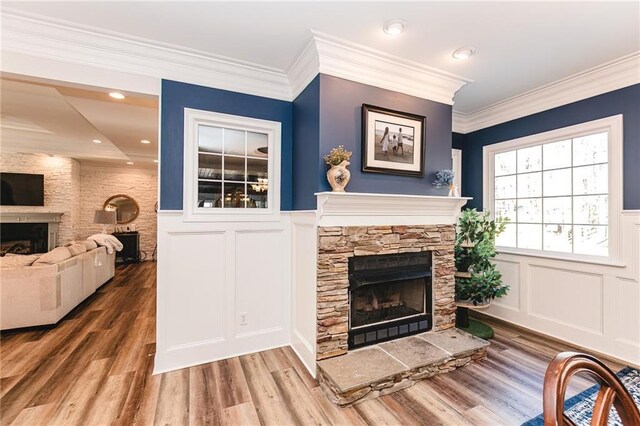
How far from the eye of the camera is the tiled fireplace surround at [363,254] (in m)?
2.29

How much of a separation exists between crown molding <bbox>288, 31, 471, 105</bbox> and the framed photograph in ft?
0.89

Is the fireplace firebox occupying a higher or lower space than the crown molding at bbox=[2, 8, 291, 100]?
lower

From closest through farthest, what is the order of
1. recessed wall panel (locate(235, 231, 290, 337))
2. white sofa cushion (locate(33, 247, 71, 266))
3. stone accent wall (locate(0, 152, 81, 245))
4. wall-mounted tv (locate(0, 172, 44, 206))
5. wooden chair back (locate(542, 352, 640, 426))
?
wooden chair back (locate(542, 352, 640, 426))
recessed wall panel (locate(235, 231, 290, 337))
white sofa cushion (locate(33, 247, 71, 266))
wall-mounted tv (locate(0, 172, 44, 206))
stone accent wall (locate(0, 152, 81, 245))

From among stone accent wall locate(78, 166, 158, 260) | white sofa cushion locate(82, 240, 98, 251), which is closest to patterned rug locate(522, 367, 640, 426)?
white sofa cushion locate(82, 240, 98, 251)

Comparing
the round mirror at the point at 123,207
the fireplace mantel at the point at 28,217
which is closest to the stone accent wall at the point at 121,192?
the round mirror at the point at 123,207

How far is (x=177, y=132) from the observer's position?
2607mm

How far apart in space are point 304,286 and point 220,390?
1060 millimetres

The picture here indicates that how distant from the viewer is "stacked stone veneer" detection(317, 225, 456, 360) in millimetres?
2477

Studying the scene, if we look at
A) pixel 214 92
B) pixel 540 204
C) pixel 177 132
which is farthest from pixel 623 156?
pixel 177 132

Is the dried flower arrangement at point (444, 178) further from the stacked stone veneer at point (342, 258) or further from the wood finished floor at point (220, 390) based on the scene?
the wood finished floor at point (220, 390)

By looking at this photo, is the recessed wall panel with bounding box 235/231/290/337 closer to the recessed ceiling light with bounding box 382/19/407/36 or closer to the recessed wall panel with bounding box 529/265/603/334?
the recessed ceiling light with bounding box 382/19/407/36

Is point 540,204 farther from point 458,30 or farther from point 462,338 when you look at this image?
point 458,30

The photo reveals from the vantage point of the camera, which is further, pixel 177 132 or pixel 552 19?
pixel 177 132

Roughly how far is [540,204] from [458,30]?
2.43 m
